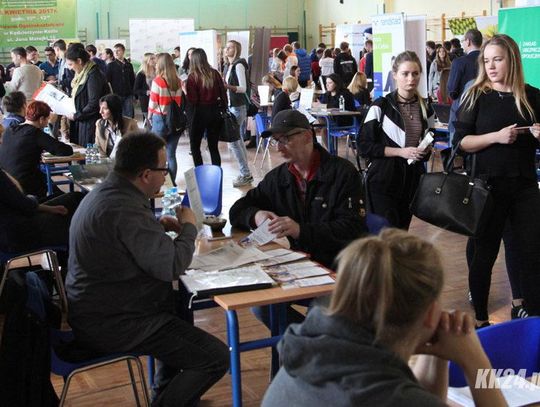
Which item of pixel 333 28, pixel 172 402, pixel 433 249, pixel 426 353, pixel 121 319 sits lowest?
pixel 172 402

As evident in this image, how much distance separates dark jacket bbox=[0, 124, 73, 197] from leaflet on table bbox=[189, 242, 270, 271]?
265 cm

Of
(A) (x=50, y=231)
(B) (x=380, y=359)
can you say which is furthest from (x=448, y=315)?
(A) (x=50, y=231)

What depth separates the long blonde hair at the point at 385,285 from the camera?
51.8 inches

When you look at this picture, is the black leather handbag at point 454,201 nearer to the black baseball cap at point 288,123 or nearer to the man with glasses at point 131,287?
the black baseball cap at point 288,123

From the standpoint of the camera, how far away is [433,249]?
55.9 inches

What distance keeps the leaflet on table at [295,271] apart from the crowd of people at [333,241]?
0.64ft

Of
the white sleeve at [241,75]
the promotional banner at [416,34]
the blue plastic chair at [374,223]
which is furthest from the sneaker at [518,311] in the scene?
the white sleeve at [241,75]

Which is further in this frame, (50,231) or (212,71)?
(212,71)

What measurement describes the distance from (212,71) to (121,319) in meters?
5.65

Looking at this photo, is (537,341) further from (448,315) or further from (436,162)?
(436,162)

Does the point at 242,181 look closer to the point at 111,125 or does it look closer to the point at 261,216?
the point at 111,125

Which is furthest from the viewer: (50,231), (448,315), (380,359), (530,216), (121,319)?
(50,231)

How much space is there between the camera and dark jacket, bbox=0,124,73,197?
533 cm

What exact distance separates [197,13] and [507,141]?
20.5 m
